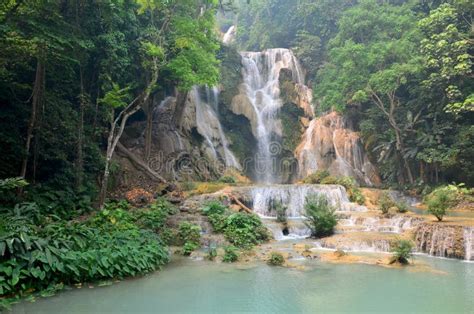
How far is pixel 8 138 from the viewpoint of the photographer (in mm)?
11180

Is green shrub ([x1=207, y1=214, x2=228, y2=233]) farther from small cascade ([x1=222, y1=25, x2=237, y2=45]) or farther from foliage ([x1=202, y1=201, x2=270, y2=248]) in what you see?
small cascade ([x1=222, y1=25, x2=237, y2=45])

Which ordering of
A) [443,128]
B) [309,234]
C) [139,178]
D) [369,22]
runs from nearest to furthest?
[309,234] < [139,178] < [443,128] < [369,22]

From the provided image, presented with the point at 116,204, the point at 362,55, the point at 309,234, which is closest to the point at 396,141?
the point at 362,55

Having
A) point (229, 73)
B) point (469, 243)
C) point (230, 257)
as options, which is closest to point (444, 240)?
point (469, 243)

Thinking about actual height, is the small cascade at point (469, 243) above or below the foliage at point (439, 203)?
below

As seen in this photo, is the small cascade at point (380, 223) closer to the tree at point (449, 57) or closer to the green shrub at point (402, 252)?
the green shrub at point (402, 252)

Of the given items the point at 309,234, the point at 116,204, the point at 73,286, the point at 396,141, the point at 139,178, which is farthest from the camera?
the point at 396,141

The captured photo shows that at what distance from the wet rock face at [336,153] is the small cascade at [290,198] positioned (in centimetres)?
728

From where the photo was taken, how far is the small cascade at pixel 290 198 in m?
16.1

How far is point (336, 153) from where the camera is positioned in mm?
24359

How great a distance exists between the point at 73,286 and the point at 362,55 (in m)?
20.7

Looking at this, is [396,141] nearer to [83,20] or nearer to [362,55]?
[362,55]

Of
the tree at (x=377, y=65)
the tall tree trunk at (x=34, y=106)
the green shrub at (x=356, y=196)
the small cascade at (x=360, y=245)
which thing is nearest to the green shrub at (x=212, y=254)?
the small cascade at (x=360, y=245)

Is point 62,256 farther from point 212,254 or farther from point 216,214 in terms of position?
point 216,214
